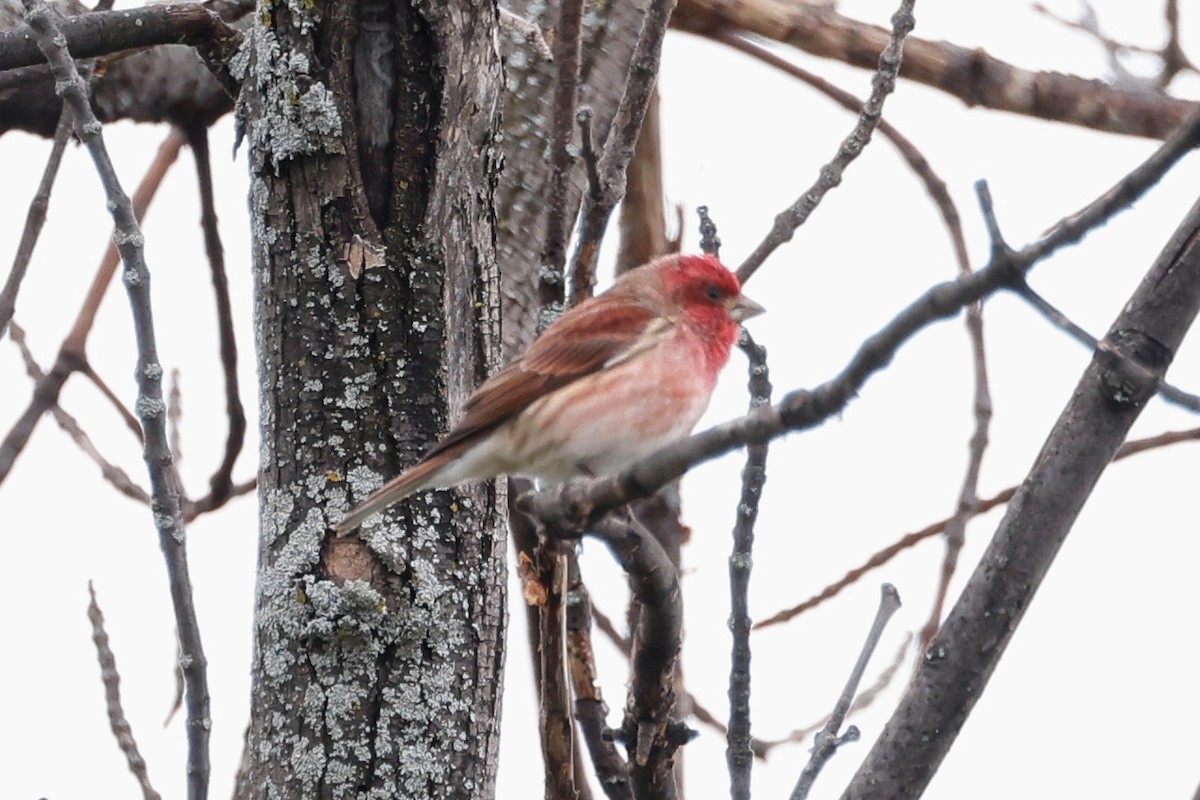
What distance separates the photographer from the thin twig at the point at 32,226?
3.89 meters

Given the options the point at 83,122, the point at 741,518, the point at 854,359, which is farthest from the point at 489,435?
the point at 854,359

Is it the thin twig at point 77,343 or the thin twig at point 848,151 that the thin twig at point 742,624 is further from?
the thin twig at point 77,343

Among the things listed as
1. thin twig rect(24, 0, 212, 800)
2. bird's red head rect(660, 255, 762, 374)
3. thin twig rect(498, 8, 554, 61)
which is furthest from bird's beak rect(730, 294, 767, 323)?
thin twig rect(24, 0, 212, 800)

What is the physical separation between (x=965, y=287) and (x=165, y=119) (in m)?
4.19

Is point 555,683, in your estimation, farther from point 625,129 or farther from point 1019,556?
point 625,129

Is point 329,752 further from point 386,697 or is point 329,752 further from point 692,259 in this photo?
point 692,259


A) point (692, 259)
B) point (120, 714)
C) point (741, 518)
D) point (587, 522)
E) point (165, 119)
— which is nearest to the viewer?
point (587, 522)

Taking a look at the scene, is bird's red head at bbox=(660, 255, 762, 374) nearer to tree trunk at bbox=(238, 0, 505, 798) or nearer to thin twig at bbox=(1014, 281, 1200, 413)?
tree trunk at bbox=(238, 0, 505, 798)

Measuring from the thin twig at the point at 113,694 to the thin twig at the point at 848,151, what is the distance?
6.02ft

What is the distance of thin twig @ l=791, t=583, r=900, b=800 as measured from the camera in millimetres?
3484

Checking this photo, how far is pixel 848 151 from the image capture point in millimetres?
4191

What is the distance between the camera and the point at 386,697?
142 inches

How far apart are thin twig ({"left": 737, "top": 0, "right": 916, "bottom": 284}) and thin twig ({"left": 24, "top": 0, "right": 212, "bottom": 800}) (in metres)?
1.65

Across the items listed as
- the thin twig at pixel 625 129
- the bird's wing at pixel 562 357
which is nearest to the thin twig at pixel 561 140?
the thin twig at pixel 625 129
